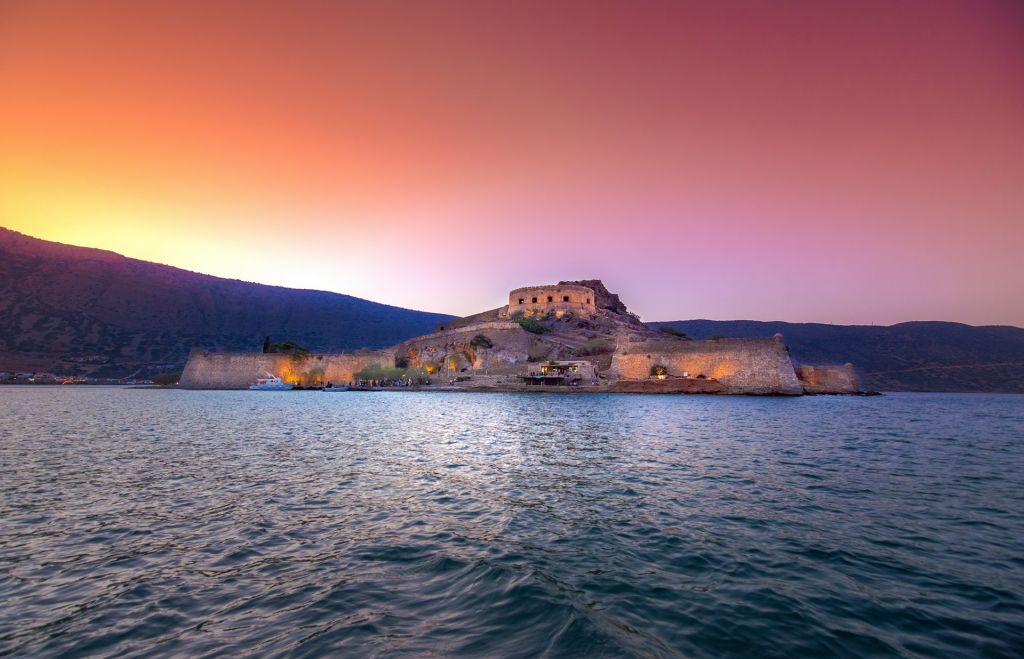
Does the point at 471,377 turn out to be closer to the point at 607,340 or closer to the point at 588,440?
the point at 607,340

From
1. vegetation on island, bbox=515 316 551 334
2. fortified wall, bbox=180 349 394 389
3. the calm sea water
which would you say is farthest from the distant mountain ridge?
the calm sea water

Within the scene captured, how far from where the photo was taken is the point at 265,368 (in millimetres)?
88375

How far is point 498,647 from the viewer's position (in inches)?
180

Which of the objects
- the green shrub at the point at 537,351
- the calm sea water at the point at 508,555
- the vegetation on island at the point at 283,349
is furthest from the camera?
the vegetation on island at the point at 283,349

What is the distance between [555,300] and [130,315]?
12350cm

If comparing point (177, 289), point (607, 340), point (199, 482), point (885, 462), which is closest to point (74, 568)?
point (199, 482)

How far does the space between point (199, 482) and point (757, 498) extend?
562 inches

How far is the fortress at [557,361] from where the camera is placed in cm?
6319

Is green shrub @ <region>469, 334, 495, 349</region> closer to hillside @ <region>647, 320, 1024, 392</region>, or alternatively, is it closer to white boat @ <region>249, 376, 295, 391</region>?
white boat @ <region>249, 376, 295, 391</region>

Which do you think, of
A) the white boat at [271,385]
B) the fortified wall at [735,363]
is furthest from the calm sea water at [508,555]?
the white boat at [271,385]

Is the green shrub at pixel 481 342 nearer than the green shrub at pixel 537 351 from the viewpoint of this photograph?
No

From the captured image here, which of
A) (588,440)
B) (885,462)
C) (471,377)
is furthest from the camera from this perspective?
(471,377)

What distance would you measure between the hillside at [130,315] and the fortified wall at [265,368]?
40910 mm

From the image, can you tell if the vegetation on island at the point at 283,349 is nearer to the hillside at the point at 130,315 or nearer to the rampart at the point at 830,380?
the hillside at the point at 130,315
